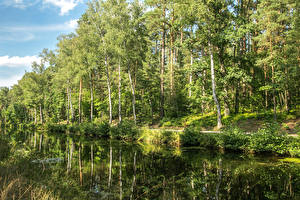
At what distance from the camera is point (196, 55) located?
28062 millimetres

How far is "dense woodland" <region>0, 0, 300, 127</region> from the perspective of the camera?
18.8 m

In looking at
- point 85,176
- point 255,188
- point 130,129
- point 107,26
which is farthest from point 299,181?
point 107,26

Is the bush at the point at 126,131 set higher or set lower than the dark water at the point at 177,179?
higher

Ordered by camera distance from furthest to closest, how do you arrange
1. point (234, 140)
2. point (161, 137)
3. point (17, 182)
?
point (161, 137) < point (234, 140) < point (17, 182)

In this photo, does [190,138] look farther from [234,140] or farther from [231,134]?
[234,140]

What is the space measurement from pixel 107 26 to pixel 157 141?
16.7 meters

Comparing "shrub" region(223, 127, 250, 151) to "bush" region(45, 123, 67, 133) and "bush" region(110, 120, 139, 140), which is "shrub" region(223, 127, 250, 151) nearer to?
"bush" region(110, 120, 139, 140)

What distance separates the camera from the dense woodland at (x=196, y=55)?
61.7ft

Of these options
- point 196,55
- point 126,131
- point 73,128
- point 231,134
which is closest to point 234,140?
point 231,134

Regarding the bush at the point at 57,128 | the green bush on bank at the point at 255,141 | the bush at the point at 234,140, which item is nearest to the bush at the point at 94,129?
the bush at the point at 57,128

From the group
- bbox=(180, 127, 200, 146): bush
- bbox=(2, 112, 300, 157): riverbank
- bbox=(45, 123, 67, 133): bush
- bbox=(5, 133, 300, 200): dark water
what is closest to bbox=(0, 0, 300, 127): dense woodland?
bbox=(2, 112, 300, 157): riverbank

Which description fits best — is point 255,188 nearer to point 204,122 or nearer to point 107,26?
point 204,122

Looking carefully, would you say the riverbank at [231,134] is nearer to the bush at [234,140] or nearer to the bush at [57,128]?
the bush at [234,140]

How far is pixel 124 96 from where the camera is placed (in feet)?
108
